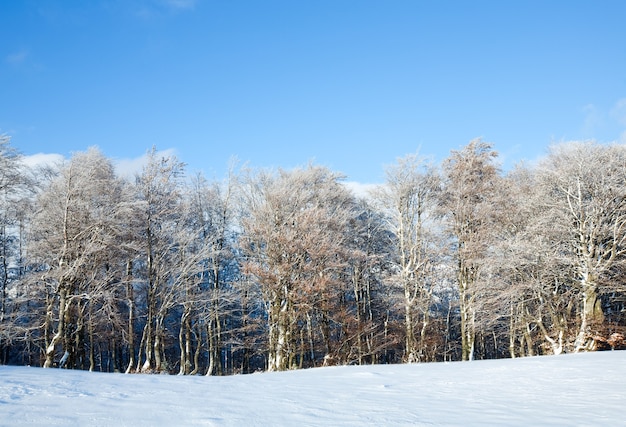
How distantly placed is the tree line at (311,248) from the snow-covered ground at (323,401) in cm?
1026

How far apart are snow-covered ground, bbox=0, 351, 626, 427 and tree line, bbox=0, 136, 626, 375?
10255mm

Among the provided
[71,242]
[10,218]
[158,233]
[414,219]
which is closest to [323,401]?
[71,242]

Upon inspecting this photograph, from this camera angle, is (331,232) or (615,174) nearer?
(615,174)

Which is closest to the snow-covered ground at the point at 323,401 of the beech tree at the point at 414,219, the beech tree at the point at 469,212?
the beech tree at the point at 469,212

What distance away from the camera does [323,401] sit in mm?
6992

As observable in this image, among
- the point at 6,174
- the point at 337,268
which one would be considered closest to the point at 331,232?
the point at 337,268

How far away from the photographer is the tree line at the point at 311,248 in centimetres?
1861

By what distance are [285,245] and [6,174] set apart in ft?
41.1

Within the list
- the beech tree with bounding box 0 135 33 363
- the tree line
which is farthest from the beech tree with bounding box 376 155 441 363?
the beech tree with bounding box 0 135 33 363

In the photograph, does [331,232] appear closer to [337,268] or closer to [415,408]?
[337,268]

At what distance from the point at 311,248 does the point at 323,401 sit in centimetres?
1334

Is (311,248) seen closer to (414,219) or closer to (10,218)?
(414,219)

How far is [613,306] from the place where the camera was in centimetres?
2612

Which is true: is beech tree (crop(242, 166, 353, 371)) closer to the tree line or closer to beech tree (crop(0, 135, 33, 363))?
the tree line
